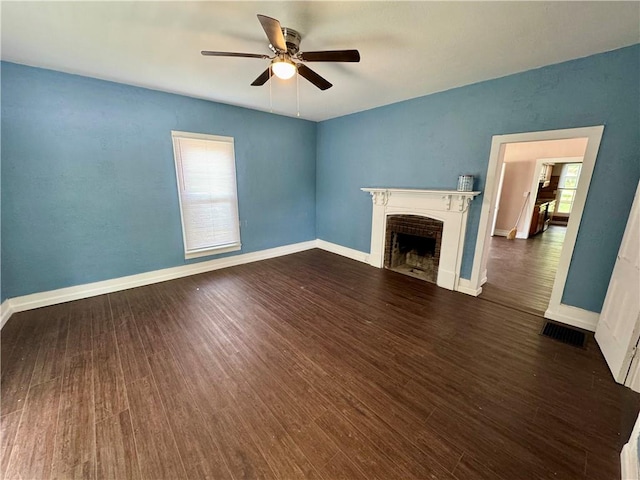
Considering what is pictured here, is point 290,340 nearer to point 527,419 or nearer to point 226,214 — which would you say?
point 527,419

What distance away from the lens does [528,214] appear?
649cm

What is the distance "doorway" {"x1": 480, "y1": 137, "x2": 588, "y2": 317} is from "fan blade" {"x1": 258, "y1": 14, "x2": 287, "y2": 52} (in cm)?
395

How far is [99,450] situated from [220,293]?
6.68ft

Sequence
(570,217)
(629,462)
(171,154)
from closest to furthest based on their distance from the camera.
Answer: (629,462) → (570,217) → (171,154)

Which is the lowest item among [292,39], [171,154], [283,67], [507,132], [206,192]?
[206,192]

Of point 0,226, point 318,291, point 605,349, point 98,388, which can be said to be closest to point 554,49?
point 605,349

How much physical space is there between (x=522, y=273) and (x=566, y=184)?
291 inches

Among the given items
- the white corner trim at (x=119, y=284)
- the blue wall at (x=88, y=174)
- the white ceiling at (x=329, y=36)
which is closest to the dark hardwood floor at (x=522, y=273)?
the white ceiling at (x=329, y=36)

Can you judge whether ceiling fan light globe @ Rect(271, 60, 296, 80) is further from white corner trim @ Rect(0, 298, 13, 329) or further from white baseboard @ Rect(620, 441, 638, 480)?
white corner trim @ Rect(0, 298, 13, 329)

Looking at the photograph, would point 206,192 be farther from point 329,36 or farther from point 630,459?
point 630,459

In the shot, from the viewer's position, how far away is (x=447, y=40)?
2.13m

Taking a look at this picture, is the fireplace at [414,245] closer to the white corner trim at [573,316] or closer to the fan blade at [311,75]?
the white corner trim at [573,316]

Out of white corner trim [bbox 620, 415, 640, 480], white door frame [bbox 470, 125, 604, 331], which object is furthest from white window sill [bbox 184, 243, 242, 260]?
white corner trim [bbox 620, 415, 640, 480]

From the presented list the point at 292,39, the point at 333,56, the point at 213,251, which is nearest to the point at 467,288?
the point at 333,56
